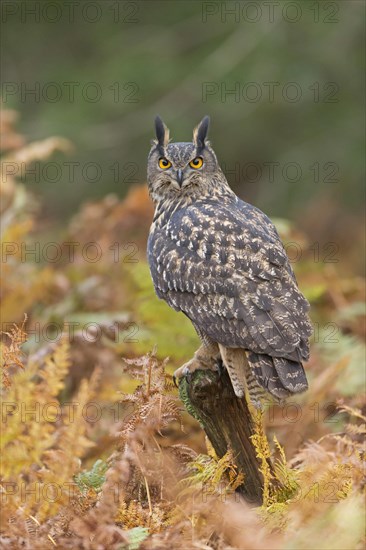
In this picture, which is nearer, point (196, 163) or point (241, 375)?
point (241, 375)

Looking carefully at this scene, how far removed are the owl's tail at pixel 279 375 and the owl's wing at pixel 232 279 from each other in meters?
0.04

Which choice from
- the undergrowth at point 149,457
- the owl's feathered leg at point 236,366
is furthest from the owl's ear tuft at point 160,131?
the owl's feathered leg at point 236,366

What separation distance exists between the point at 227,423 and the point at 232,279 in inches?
32.4

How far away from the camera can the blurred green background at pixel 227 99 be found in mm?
15688

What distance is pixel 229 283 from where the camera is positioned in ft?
16.1

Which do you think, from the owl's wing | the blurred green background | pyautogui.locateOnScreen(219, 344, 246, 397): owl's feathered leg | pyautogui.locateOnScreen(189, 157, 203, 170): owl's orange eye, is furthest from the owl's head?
the blurred green background

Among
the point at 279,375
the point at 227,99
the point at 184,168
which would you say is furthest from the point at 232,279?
the point at 227,99

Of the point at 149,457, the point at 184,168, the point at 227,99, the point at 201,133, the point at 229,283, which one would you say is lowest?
the point at 149,457

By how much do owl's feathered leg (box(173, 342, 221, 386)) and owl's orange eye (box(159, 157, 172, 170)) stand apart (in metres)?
1.42

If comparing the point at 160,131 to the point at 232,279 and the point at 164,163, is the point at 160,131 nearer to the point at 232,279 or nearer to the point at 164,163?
the point at 164,163

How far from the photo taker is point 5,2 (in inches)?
722

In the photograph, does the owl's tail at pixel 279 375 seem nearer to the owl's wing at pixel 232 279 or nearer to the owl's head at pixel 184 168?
the owl's wing at pixel 232 279

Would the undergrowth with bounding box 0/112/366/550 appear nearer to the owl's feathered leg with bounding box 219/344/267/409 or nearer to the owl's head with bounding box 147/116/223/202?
the owl's feathered leg with bounding box 219/344/267/409

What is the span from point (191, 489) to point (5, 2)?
52.8 ft
